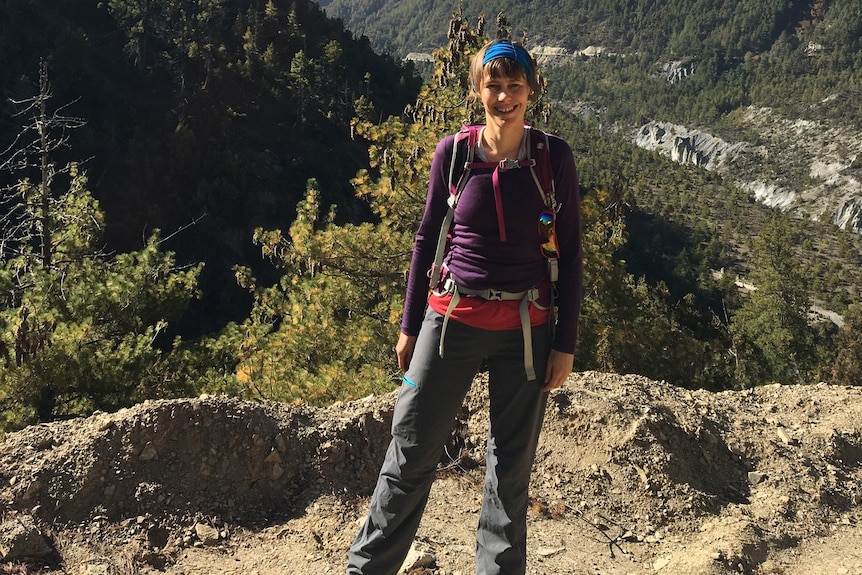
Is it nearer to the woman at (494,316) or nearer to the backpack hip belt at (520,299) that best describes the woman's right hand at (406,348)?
the woman at (494,316)

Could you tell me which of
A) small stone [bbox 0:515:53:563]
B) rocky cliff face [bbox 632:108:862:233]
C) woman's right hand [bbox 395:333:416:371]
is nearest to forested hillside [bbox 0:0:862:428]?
rocky cliff face [bbox 632:108:862:233]

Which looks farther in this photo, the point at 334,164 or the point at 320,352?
the point at 334,164

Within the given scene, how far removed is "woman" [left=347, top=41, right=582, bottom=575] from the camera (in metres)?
1.78

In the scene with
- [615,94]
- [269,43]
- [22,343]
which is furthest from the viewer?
[615,94]

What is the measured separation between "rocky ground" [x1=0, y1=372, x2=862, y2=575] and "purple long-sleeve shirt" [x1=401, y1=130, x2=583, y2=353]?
55.2 inches

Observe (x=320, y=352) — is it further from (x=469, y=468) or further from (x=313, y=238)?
(x=469, y=468)

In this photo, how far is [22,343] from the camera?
5984 millimetres

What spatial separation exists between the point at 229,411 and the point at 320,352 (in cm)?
403

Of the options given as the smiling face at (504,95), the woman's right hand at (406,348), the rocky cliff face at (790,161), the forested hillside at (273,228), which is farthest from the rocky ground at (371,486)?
the rocky cliff face at (790,161)

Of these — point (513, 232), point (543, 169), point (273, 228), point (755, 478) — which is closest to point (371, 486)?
point (513, 232)

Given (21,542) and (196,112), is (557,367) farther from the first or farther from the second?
(196,112)

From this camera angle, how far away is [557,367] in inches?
73.5

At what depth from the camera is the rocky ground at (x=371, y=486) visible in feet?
8.76

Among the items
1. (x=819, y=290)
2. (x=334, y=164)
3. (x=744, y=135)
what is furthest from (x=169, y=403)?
(x=744, y=135)
